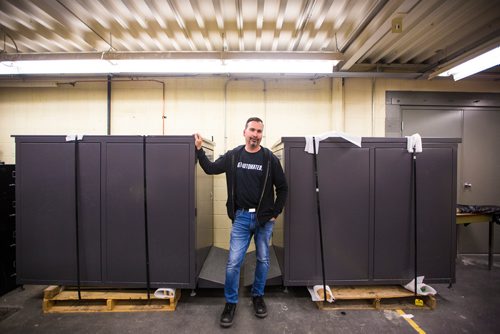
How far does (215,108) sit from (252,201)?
1941 millimetres

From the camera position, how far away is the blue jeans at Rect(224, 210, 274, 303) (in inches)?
82.5

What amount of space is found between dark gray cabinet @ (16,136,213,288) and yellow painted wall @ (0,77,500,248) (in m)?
1.21

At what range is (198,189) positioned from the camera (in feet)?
7.79

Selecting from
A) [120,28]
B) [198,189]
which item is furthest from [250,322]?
[120,28]

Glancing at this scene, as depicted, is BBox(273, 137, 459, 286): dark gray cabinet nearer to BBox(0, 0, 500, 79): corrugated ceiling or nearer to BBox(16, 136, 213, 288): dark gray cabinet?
BBox(16, 136, 213, 288): dark gray cabinet

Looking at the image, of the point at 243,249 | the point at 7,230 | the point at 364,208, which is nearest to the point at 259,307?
the point at 243,249

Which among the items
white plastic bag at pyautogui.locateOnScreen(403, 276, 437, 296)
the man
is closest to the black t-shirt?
the man

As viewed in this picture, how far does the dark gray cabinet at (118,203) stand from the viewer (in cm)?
223

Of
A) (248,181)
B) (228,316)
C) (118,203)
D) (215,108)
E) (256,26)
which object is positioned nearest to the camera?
(228,316)

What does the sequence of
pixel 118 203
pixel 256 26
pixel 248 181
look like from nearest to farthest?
pixel 248 181, pixel 118 203, pixel 256 26

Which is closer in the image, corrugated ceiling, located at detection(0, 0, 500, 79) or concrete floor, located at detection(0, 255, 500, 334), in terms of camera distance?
concrete floor, located at detection(0, 255, 500, 334)

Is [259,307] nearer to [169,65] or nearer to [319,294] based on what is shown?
[319,294]

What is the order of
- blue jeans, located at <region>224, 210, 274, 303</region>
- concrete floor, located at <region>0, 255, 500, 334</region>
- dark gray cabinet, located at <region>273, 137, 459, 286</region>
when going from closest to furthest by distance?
concrete floor, located at <region>0, 255, 500, 334</region> < blue jeans, located at <region>224, 210, 274, 303</region> < dark gray cabinet, located at <region>273, 137, 459, 286</region>

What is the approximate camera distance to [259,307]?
2160 mm
